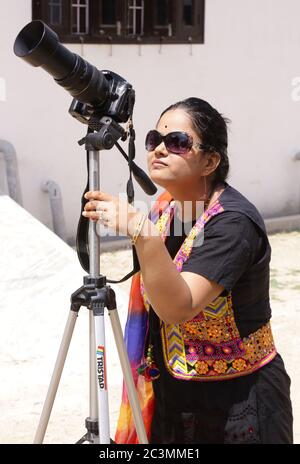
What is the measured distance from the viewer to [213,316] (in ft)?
6.74

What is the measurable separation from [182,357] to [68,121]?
176 inches

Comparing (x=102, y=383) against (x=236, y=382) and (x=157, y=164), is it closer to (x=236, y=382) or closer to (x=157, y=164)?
(x=236, y=382)

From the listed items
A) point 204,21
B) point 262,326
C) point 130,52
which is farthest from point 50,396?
point 204,21

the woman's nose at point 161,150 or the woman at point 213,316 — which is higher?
the woman's nose at point 161,150

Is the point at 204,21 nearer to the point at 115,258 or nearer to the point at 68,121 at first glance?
the point at 68,121

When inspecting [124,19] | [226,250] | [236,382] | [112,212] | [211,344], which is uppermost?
[124,19]

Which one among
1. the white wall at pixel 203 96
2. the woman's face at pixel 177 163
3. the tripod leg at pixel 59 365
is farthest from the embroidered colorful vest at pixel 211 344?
the white wall at pixel 203 96

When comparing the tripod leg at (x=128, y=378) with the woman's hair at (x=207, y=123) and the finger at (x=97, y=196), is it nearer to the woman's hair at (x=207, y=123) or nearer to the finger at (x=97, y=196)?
the finger at (x=97, y=196)

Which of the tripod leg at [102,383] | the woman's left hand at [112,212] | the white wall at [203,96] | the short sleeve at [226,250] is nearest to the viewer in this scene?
the woman's left hand at [112,212]

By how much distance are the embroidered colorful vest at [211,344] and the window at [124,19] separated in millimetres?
4422

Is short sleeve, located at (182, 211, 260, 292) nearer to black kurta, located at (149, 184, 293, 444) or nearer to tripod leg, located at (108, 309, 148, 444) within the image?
black kurta, located at (149, 184, 293, 444)

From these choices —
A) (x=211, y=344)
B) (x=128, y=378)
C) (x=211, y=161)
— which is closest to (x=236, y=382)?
(x=211, y=344)

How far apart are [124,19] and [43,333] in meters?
3.16

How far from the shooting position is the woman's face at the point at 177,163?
2.09 m
